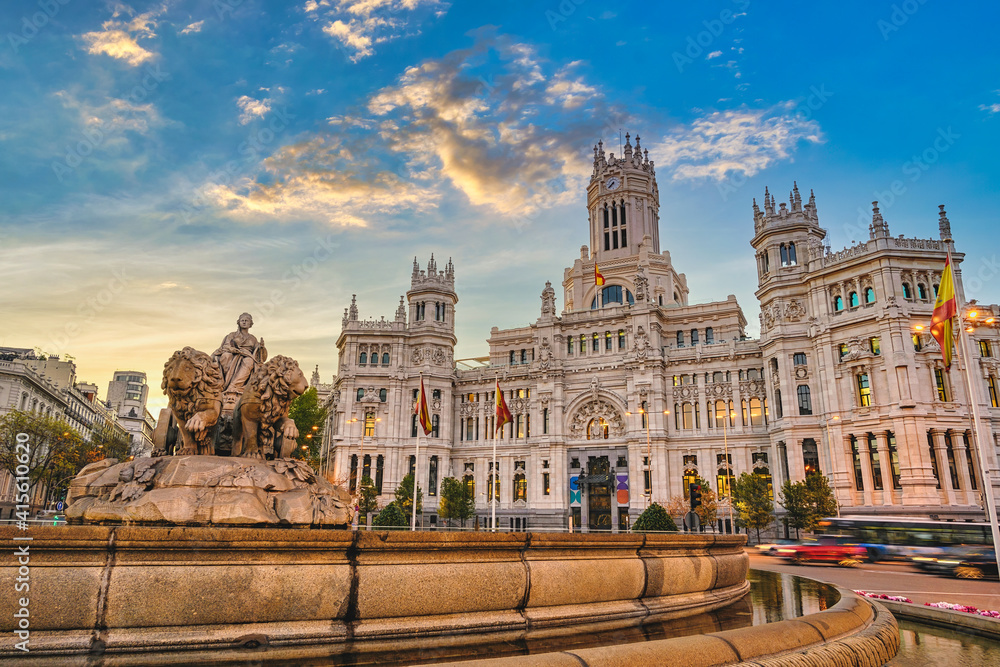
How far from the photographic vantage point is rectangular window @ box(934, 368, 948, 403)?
48950mm

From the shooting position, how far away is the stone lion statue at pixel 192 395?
992 cm

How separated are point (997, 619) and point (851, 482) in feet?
149

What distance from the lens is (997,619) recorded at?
10.5 meters

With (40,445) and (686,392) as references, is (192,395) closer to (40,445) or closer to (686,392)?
(40,445)

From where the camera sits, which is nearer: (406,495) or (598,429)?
(406,495)

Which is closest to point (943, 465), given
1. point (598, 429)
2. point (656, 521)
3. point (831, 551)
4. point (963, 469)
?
point (963, 469)

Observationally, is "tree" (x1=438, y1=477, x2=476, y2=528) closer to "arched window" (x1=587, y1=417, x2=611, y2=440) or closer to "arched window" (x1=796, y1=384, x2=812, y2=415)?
"arched window" (x1=587, y1=417, x2=611, y2=440)

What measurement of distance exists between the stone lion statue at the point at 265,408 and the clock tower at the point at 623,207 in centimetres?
7172

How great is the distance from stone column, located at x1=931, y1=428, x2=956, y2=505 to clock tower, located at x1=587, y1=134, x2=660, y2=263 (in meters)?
38.8

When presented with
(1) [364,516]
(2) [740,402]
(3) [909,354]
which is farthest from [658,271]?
(1) [364,516]

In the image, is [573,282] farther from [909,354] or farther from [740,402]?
[909,354]

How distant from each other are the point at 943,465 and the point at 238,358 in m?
53.1

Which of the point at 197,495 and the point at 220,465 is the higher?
the point at 220,465

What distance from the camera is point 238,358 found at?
11570mm
